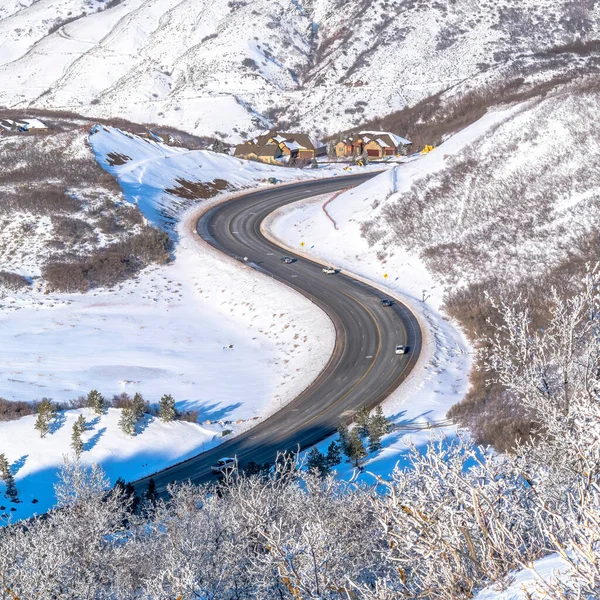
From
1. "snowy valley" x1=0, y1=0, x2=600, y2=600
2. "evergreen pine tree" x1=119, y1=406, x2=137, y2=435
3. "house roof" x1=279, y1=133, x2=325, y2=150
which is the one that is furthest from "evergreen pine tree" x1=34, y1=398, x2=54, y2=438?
"house roof" x1=279, y1=133, x2=325, y2=150

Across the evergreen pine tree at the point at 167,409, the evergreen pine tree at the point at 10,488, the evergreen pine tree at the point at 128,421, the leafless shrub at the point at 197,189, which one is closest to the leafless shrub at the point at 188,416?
the evergreen pine tree at the point at 167,409

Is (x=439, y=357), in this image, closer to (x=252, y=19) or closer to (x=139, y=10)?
(x=252, y=19)

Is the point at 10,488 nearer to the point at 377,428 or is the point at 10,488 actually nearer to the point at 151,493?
the point at 151,493

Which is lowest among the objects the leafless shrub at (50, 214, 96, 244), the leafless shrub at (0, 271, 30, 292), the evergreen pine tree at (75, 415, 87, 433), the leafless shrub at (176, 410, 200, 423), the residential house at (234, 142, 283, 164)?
the leafless shrub at (176, 410, 200, 423)

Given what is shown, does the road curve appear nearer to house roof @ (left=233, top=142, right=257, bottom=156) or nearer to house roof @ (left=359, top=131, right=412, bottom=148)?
house roof @ (left=233, top=142, right=257, bottom=156)

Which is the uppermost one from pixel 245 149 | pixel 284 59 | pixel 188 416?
pixel 284 59

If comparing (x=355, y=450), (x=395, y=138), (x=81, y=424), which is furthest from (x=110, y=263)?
(x=395, y=138)

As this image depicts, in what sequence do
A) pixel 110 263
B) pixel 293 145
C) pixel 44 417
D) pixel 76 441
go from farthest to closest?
pixel 293 145 → pixel 110 263 → pixel 44 417 → pixel 76 441
